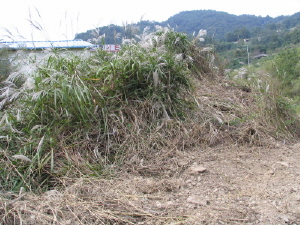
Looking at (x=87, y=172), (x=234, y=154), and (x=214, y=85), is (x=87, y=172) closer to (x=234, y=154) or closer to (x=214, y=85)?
(x=234, y=154)

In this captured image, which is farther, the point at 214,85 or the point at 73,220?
the point at 214,85

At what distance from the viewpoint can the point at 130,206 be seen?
5.54ft

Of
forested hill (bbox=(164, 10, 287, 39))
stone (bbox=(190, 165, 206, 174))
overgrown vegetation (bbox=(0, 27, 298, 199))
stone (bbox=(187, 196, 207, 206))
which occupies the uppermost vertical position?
forested hill (bbox=(164, 10, 287, 39))

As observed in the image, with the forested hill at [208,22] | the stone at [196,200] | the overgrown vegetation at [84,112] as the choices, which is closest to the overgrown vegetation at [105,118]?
the overgrown vegetation at [84,112]

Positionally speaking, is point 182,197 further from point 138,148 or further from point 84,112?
point 84,112

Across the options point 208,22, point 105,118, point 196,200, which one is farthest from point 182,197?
point 208,22

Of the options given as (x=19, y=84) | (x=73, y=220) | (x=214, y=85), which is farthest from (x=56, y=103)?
(x=214, y=85)

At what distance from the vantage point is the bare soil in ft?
5.09

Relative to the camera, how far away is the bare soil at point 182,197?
155cm

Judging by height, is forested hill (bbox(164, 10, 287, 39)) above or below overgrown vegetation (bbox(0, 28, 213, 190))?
above

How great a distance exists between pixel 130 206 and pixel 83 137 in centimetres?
107

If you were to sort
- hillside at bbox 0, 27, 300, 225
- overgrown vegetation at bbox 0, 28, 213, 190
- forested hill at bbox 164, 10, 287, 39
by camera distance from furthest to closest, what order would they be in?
forested hill at bbox 164, 10, 287, 39, overgrown vegetation at bbox 0, 28, 213, 190, hillside at bbox 0, 27, 300, 225

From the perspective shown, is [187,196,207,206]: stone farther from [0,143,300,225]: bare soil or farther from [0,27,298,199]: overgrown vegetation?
[0,27,298,199]: overgrown vegetation

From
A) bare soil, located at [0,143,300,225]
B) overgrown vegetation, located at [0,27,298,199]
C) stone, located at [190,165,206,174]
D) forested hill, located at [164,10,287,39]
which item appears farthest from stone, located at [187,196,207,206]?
forested hill, located at [164,10,287,39]
